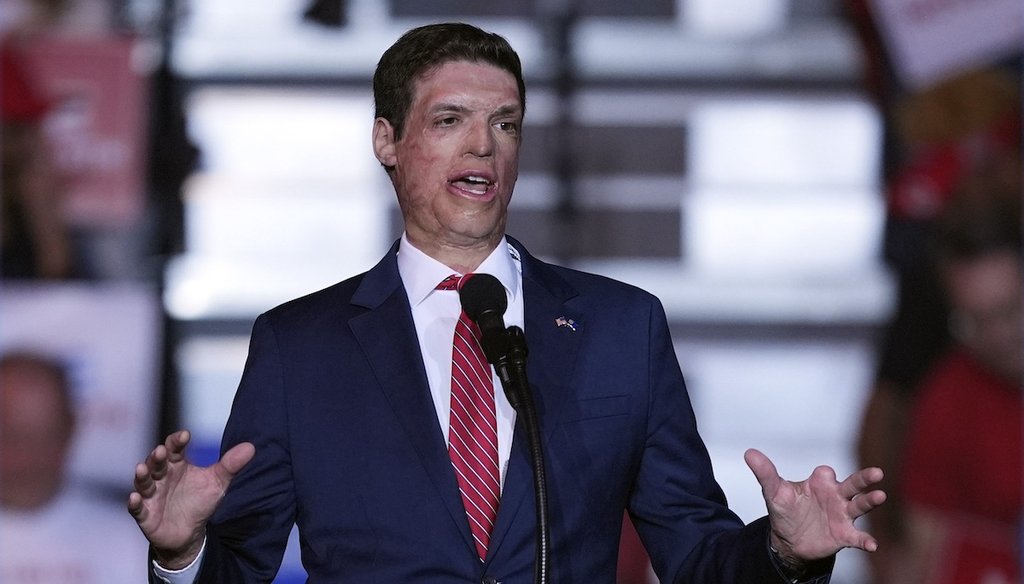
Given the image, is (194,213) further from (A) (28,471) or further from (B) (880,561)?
(B) (880,561)

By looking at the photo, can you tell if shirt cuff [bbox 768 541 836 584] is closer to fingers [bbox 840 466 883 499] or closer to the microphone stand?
A: fingers [bbox 840 466 883 499]

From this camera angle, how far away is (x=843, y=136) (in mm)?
4160

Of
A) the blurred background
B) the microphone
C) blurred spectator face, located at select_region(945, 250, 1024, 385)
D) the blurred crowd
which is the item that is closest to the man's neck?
the microphone

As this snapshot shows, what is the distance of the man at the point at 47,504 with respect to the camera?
4.07 meters

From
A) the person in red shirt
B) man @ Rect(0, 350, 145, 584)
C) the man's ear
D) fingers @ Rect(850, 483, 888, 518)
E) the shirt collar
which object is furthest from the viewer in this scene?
man @ Rect(0, 350, 145, 584)

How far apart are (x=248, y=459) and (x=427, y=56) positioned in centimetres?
61

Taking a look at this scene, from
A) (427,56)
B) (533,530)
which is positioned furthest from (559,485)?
(427,56)

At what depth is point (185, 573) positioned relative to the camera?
A: 157 cm

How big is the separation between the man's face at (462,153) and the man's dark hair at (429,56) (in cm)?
1

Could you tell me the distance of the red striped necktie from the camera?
1.60 meters

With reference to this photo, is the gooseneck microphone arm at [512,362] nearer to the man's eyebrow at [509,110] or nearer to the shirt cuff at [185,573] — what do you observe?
the man's eyebrow at [509,110]

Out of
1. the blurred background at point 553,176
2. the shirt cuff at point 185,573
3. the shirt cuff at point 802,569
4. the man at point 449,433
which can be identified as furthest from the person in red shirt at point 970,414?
the shirt cuff at point 185,573

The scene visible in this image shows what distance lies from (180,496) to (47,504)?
9.17 feet

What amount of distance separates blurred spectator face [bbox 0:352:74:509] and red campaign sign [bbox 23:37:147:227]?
0.51 metres
